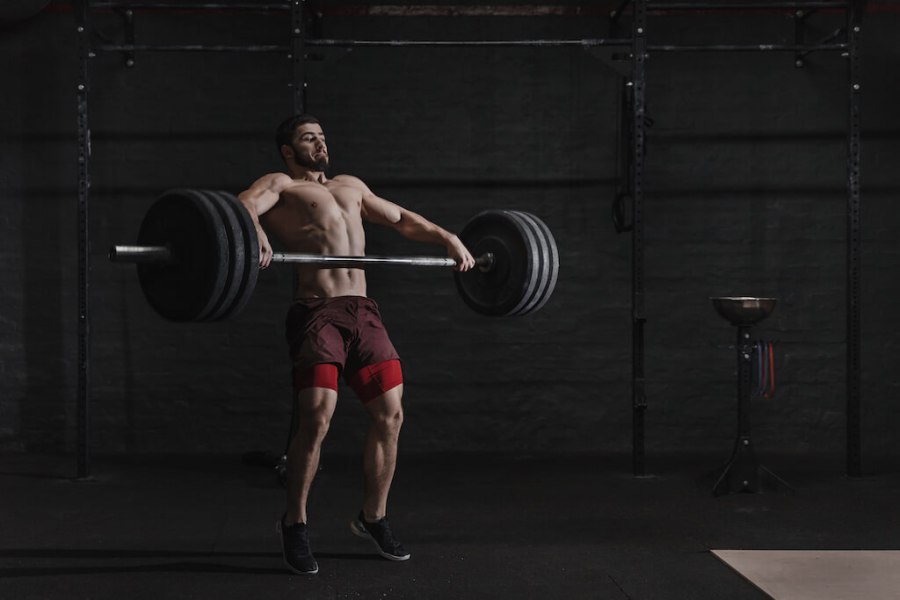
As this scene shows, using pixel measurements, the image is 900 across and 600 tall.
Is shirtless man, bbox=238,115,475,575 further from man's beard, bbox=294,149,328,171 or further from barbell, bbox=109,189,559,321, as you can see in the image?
barbell, bbox=109,189,559,321

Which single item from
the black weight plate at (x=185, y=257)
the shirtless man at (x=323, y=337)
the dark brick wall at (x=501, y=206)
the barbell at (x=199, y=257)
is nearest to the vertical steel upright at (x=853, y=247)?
the dark brick wall at (x=501, y=206)

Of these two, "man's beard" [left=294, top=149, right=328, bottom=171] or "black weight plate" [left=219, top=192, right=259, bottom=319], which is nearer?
"black weight plate" [left=219, top=192, right=259, bottom=319]

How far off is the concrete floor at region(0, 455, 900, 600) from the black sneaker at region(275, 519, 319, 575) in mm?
46

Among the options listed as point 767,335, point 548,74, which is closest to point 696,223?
point 767,335

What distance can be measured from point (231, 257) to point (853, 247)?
129 inches

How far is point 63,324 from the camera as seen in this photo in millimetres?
5414

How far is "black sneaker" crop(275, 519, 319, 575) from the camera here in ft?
10.1

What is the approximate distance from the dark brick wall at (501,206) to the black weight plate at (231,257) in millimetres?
2752

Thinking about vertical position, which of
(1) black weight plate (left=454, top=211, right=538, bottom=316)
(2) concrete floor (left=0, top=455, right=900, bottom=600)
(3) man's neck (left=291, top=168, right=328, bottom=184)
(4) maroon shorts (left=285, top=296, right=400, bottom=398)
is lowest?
(2) concrete floor (left=0, top=455, right=900, bottom=600)

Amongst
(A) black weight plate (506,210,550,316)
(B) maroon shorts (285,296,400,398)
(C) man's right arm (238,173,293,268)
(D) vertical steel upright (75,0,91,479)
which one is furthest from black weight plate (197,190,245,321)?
(D) vertical steel upright (75,0,91,479)

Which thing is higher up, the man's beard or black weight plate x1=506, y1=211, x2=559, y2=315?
the man's beard

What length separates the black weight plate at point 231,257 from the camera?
2674 mm

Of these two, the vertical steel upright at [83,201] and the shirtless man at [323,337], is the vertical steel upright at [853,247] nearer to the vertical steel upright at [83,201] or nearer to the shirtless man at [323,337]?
the shirtless man at [323,337]

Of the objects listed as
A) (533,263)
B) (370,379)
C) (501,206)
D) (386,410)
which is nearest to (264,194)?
(370,379)
